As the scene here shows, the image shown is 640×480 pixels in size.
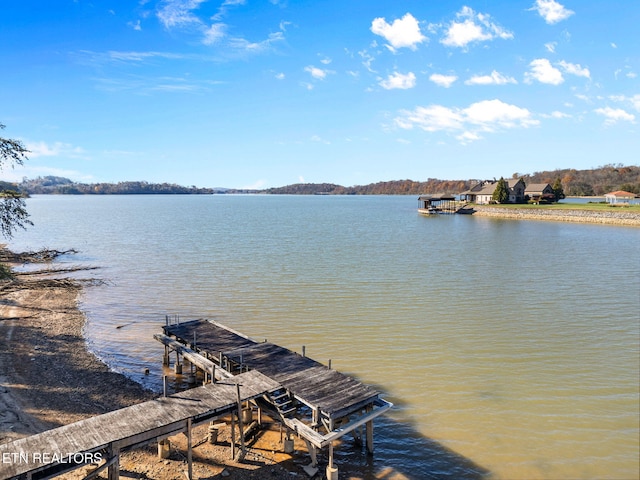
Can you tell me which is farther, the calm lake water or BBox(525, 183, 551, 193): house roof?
BBox(525, 183, 551, 193): house roof

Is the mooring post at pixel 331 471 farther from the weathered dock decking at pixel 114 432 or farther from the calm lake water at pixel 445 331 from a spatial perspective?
the weathered dock decking at pixel 114 432

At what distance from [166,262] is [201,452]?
30.7m

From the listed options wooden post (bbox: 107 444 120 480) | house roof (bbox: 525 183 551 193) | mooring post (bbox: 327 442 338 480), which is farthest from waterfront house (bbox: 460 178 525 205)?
wooden post (bbox: 107 444 120 480)

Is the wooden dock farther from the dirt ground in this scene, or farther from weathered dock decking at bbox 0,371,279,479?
the dirt ground

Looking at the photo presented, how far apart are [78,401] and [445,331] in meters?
15.1

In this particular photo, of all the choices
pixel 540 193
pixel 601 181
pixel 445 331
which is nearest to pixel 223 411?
pixel 445 331

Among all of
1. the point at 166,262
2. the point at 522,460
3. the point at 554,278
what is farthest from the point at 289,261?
the point at 522,460

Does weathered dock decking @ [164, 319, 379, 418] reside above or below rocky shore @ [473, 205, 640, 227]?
below

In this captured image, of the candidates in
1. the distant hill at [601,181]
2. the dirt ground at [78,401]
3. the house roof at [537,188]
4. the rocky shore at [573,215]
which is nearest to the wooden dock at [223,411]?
the dirt ground at [78,401]

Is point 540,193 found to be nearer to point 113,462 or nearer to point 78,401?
point 78,401

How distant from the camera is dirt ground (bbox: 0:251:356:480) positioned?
420 inches

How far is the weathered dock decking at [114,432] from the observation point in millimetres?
8469

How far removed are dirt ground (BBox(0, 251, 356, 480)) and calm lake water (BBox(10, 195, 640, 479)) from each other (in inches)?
43.5

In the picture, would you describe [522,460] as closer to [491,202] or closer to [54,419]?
[54,419]
